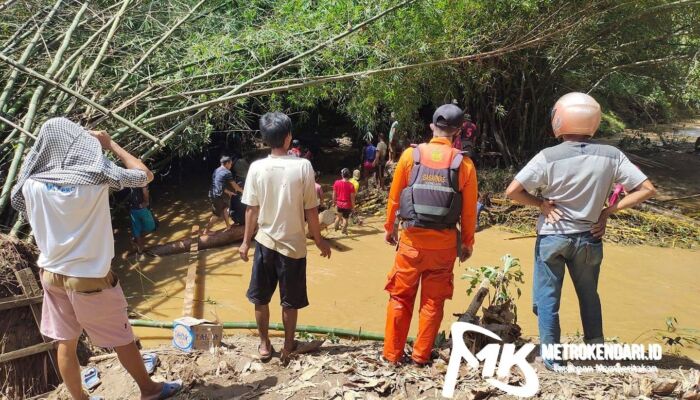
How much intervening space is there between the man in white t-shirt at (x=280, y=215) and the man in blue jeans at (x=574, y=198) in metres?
1.20

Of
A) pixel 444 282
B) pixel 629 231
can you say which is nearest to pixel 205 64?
pixel 444 282

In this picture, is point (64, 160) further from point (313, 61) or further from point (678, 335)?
point (678, 335)

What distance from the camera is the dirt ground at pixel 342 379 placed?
267cm

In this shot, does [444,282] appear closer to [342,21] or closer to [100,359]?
[100,359]

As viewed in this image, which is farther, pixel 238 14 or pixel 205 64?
pixel 238 14

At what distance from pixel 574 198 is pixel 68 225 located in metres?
2.59

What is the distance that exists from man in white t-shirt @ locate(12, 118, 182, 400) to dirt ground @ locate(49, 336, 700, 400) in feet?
1.98

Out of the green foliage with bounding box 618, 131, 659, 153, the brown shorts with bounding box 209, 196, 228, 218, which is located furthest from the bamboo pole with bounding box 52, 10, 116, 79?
the green foliage with bounding box 618, 131, 659, 153

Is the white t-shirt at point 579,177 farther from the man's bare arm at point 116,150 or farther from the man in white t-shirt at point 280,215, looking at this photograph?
the man's bare arm at point 116,150

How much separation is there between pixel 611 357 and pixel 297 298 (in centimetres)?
193

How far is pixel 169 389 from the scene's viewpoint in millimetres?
2721

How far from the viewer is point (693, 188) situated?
35.2 feet

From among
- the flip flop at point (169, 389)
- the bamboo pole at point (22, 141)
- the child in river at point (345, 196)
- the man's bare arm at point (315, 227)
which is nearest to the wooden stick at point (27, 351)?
the flip flop at point (169, 389)

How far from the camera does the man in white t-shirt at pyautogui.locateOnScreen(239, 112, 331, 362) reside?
9.49 ft
